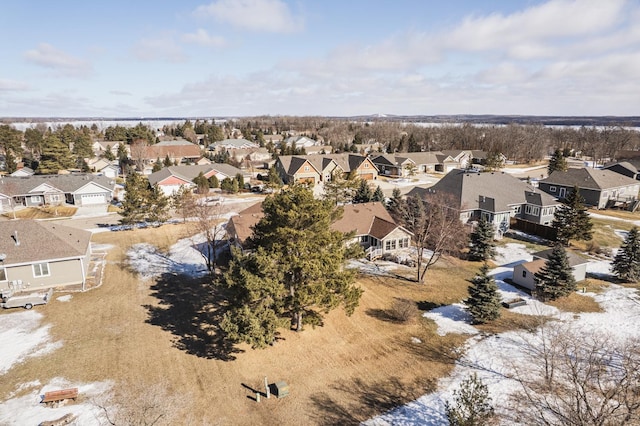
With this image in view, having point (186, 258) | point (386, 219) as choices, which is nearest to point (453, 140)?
point (386, 219)

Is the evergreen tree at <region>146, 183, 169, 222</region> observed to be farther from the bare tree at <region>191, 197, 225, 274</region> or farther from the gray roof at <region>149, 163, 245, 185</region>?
the gray roof at <region>149, 163, 245, 185</region>

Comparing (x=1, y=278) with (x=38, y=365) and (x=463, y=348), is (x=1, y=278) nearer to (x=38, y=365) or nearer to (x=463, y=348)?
(x=38, y=365)

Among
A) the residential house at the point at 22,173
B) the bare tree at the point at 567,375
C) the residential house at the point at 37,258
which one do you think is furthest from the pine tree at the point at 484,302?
the residential house at the point at 22,173

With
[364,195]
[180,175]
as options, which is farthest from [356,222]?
[180,175]

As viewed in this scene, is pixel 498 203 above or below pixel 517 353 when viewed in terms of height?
A: above

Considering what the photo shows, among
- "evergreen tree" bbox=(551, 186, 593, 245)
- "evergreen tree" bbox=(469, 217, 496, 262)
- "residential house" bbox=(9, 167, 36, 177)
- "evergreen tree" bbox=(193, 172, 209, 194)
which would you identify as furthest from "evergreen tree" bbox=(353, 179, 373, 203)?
"residential house" bbox=(9, 167, 36, 177)

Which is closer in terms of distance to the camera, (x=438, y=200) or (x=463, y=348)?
(x=463, y=348)

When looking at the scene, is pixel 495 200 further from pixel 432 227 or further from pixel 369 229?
pixel 369 229
